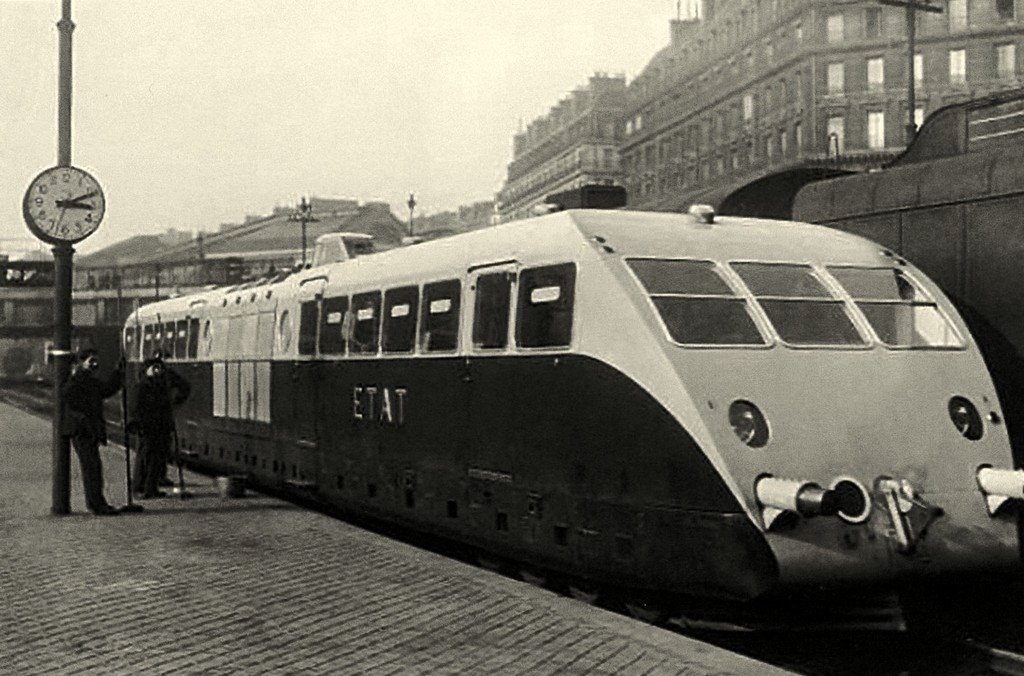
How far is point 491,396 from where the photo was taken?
9531mm

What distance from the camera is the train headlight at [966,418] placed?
821cm

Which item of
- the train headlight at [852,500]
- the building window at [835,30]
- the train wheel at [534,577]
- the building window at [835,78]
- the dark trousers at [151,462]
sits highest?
the building window at [835,30]

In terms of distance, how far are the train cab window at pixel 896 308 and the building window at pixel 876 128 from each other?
59406mm

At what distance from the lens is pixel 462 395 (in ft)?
32.7

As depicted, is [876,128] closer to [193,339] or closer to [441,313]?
[193,339]

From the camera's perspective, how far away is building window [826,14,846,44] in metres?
65.3

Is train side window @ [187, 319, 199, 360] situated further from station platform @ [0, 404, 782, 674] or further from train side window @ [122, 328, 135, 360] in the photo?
station platform @ [0, 404, 782, 674]

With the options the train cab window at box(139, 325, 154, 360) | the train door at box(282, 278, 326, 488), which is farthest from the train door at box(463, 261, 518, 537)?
the train cab window at box(139, 325, 154, 360)

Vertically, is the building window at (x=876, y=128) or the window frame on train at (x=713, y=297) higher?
the building window at (x=876, y=128)

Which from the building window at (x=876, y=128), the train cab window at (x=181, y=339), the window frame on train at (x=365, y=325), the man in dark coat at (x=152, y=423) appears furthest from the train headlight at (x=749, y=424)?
the building window at (x=876, y=128)

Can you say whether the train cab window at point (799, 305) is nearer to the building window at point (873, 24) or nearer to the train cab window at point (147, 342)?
the train cab window at point (147, 342)

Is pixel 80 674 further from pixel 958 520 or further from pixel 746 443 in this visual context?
pixel 958 520

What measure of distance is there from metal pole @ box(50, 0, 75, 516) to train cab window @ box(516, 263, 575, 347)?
18.7 feet

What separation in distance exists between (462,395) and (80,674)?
13.8ft
